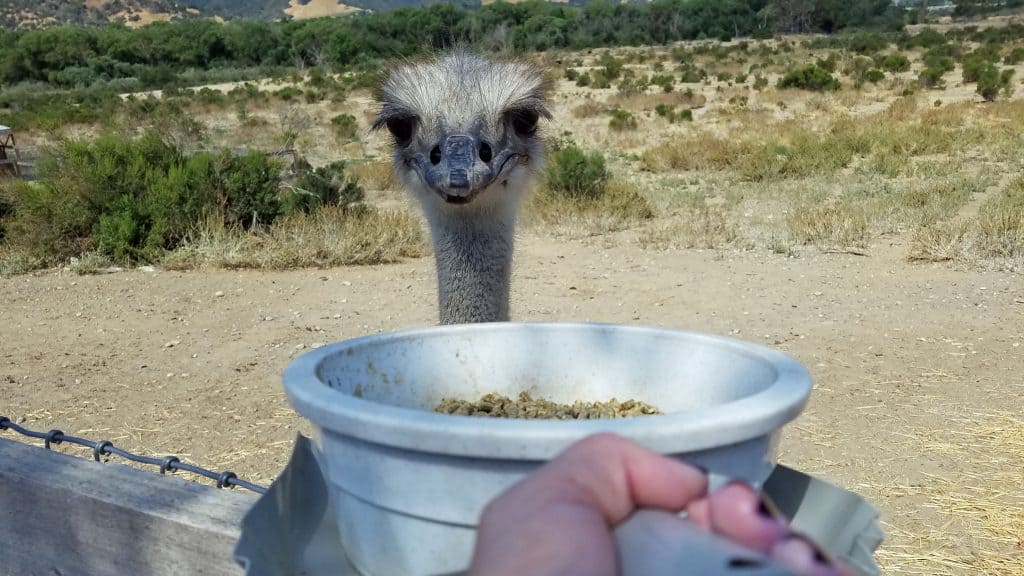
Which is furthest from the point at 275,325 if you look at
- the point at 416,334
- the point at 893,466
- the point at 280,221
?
the point at 416,334

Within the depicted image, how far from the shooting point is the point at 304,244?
7.21 m

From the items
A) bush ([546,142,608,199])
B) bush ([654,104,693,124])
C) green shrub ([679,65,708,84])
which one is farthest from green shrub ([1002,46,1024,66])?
bush ([546,142,608,199])

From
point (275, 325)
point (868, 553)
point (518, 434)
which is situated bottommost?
point (275, 325)

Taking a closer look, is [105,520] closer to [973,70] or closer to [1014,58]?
[973,70]

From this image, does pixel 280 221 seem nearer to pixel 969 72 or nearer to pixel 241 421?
pixel 241 421

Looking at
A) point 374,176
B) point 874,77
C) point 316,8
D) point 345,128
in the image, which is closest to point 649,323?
point 374,176

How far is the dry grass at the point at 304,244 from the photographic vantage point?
23.1 ft

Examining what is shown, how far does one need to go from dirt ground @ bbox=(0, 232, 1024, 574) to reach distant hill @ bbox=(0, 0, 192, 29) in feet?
262

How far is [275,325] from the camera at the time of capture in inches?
224

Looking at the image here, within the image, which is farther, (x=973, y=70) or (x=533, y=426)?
(x=973, y=70)

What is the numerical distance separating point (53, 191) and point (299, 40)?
115 ft

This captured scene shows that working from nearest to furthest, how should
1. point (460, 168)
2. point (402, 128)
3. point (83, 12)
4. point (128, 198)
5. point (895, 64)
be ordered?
point (460, 168), point (402, 128), point (128, 198), point (895, 64), point (83, 12)

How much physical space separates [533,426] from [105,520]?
1.17 m

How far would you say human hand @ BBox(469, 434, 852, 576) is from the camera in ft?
1.68
